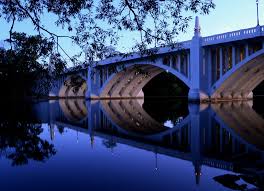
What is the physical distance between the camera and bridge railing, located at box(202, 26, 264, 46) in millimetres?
30286

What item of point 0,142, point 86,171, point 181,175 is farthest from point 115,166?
point 0,142

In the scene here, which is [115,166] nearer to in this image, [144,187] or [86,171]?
[86,171]

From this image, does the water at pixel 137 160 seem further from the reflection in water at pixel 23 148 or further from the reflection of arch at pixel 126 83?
the reflection of arch at pixel 126 83

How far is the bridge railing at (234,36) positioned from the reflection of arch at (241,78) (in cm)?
164

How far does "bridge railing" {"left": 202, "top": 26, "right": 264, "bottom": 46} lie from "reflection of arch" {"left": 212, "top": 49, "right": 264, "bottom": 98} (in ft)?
5.38

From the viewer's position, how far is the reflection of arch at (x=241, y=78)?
32156 millimetres

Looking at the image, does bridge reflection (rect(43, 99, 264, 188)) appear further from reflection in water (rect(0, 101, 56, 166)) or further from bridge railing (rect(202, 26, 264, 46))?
bridge railing (rect(202, 26, 264, 46))

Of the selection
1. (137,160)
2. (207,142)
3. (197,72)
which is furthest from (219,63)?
(137,160)

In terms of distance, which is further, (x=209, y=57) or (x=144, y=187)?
(x=209, y=57)

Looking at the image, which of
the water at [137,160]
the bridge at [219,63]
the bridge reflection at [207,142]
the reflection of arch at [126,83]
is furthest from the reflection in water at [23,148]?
the reflection of arch at [126,83]

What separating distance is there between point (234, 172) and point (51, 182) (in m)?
3.92

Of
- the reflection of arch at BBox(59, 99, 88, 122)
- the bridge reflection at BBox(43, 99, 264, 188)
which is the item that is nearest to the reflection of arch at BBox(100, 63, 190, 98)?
the reflection of arch at BBox(59, 99, 88, 122)

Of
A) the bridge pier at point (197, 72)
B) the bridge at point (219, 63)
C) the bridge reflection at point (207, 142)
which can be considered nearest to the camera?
the bridge reflection at point (207, 142)

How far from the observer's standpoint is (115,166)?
30.8 ft
